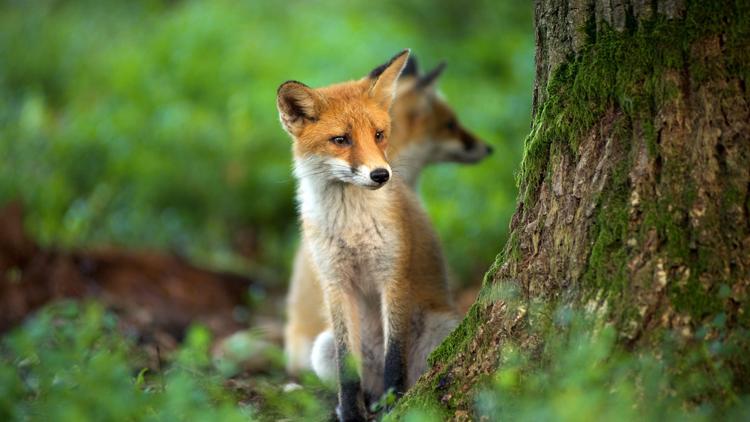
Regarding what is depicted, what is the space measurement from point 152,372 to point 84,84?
8.77 m

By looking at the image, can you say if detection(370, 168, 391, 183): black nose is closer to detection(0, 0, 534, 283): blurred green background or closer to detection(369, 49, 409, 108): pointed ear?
detection(369, 49, 409, 108): pointed ear

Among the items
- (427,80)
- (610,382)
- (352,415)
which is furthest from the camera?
(427,80)

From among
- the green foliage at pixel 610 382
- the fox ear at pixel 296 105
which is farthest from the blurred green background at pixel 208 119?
the green foliage at pixel 610 382

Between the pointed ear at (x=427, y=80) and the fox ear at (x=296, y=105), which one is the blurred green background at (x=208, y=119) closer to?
the pointed ear at (x=427, y=80)

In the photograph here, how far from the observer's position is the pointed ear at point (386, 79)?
550 centimetres

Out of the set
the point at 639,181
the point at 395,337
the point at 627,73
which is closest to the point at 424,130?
the point at 395,337

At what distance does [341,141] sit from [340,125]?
0.09 metres

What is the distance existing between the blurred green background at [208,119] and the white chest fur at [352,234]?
12.8 ft

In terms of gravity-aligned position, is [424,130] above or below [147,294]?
above

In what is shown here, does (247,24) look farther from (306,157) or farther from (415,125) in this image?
(306,157)

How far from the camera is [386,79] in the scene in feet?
18.2

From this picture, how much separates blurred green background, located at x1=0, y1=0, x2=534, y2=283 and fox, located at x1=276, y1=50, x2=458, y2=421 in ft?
12.2

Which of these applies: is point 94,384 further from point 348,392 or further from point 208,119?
point 208,119

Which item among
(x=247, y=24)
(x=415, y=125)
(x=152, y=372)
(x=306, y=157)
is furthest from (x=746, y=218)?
(x=247, y=24)
